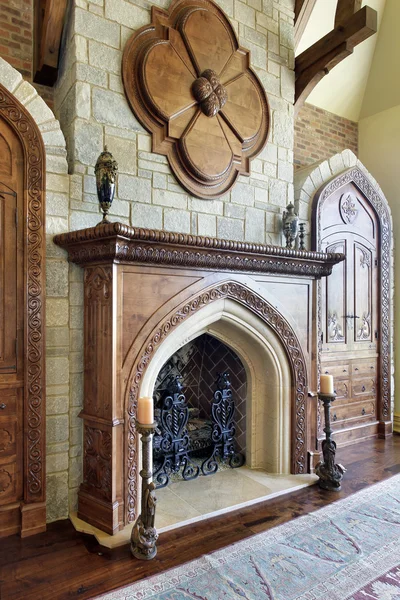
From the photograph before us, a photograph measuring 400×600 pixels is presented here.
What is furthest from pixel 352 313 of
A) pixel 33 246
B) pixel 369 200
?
pixel 33 246

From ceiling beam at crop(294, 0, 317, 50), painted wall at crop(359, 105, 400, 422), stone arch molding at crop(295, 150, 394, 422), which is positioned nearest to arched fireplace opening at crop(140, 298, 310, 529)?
stone arch molding at crop(295, 150, 394, 422)

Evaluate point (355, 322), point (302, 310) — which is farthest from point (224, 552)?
point (355, 322)

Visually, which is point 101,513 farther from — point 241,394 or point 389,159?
point 389,159

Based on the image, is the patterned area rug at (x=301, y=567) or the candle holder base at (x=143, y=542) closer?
the patterned area rug at (x=301, y=567)

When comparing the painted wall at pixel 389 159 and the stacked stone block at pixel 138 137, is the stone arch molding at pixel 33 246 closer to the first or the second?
the stacked stone block at pixel 138 137

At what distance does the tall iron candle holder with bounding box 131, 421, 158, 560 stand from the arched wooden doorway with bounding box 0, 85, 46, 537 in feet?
2.23

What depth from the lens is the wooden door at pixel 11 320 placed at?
2473 mm

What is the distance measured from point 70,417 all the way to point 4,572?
0.87 metres

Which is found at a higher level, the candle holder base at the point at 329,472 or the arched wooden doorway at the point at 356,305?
the arched wooden doorway at the point at 356,305

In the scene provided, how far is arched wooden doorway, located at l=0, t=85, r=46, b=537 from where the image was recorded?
248 cm

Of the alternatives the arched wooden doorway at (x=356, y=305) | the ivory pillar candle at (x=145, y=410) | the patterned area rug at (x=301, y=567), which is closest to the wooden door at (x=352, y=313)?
the arched wooden doorway at (x=356, y=305)

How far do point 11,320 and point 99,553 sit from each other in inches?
57.1

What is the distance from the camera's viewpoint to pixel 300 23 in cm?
378

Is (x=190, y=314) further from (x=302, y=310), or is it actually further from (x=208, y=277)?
(x=302, y=310)
